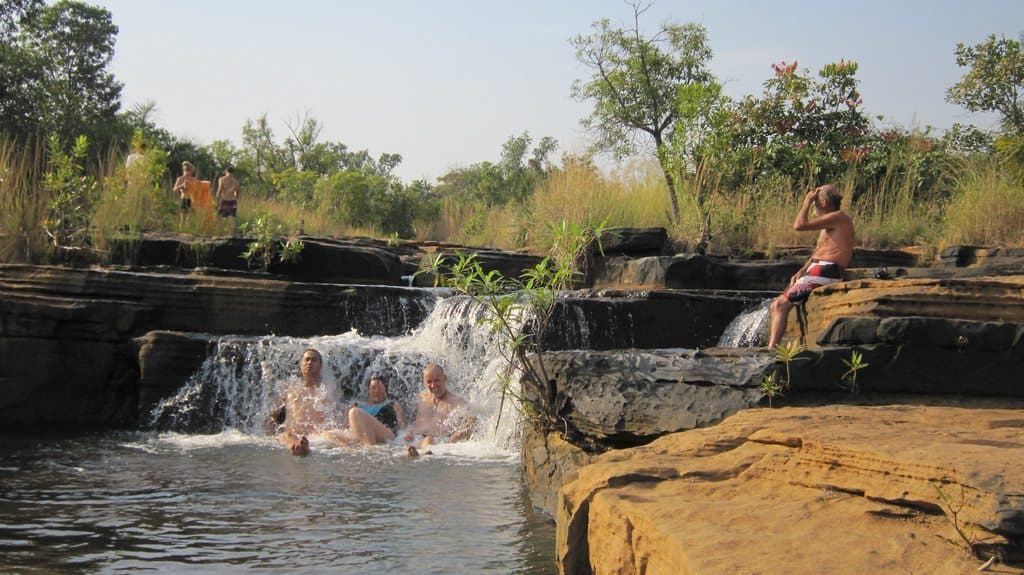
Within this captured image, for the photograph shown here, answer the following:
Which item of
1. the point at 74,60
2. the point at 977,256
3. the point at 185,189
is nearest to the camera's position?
the point at 977,256

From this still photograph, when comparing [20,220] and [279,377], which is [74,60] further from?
[279,377]

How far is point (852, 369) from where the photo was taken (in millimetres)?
5543

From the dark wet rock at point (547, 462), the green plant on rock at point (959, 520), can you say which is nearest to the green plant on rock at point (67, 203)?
the dark wet rock at point (547, 462)

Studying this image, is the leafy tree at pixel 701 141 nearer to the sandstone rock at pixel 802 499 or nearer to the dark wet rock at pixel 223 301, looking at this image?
the dark wet rock at pixel 223 301

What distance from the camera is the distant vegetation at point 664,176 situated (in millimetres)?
12727

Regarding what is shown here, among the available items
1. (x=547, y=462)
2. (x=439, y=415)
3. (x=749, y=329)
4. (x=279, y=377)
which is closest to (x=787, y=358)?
(x=547, y=462)

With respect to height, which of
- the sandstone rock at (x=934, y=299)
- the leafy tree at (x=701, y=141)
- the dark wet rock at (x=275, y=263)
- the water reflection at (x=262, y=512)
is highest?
the leafy tree at (x=701, y=141)

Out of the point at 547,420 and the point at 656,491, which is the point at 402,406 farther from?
the point at 656,491

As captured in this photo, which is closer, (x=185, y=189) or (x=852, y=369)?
(x=852, y=369)

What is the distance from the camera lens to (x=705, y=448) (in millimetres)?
4312

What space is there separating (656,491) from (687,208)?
12.1 m

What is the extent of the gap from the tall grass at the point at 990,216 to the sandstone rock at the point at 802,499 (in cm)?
1022

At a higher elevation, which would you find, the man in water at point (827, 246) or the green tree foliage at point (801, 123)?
the green tree foliage at point (801, 123)

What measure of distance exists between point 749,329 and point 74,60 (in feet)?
79.0
